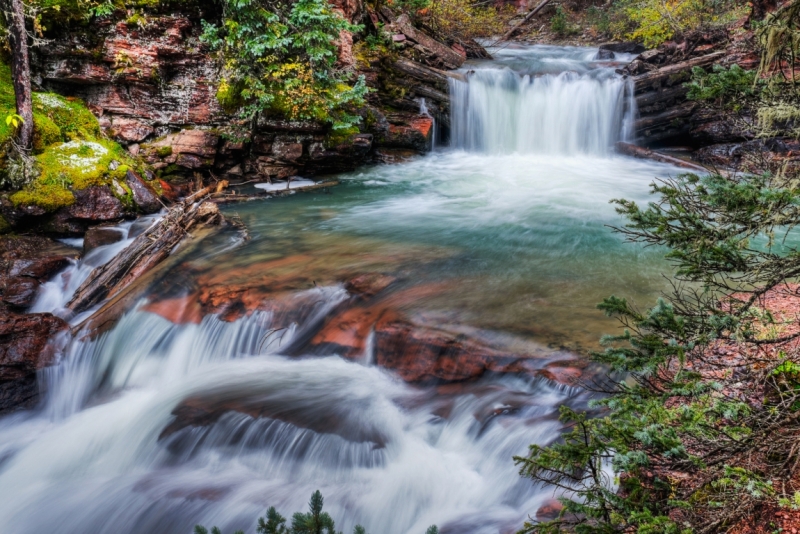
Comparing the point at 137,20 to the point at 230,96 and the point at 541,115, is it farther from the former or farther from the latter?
the point at 541,115

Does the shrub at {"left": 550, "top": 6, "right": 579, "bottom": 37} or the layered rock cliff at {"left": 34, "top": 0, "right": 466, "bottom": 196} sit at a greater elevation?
the shrub at {"left": 550, "top": 6, "right": 579, "bottom": 37}

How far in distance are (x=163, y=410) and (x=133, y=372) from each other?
3.33 ft

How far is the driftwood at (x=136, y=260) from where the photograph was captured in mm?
6473

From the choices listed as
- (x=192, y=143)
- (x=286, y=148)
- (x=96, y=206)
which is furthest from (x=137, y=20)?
(x=96, y=206)

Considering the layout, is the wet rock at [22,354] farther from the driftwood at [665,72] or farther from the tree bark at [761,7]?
the tree bark at [761,7]

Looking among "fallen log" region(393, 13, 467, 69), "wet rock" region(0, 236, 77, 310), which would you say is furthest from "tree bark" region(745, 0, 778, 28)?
"wet rock" region(0, 236, 77, 310)

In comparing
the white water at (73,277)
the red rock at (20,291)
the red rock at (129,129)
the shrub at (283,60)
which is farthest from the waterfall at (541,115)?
the red rock at (20,291)

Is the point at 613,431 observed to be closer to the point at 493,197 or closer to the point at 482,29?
the point at 493,197

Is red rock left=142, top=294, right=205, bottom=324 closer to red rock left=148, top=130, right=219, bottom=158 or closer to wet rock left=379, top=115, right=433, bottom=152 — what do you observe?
red rock left=148, top=130, right=219, bottom=158

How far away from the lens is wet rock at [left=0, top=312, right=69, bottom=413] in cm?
522

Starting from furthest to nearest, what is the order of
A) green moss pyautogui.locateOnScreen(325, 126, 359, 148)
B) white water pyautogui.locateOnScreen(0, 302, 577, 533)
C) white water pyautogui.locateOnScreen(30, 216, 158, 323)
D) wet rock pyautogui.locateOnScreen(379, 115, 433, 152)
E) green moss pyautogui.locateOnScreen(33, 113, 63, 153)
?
wet rock pyautogui.locateOnScreen(379, 115, 433, 152)
green moss pyautogui.locateOnScreen(325, 126, 359, 148)
green moss pyautogui.locateOnScreen(33, 113, 63, 153)
white water pyautogui.locateOnScreen(30, 216, 158, 323)
white water pyautogui.locateOnScreen(0, 302, 577, 533)

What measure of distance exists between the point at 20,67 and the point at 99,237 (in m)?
2.85

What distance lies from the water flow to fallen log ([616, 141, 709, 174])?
0.41 m

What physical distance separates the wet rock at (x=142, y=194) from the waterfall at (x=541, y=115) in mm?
8596
